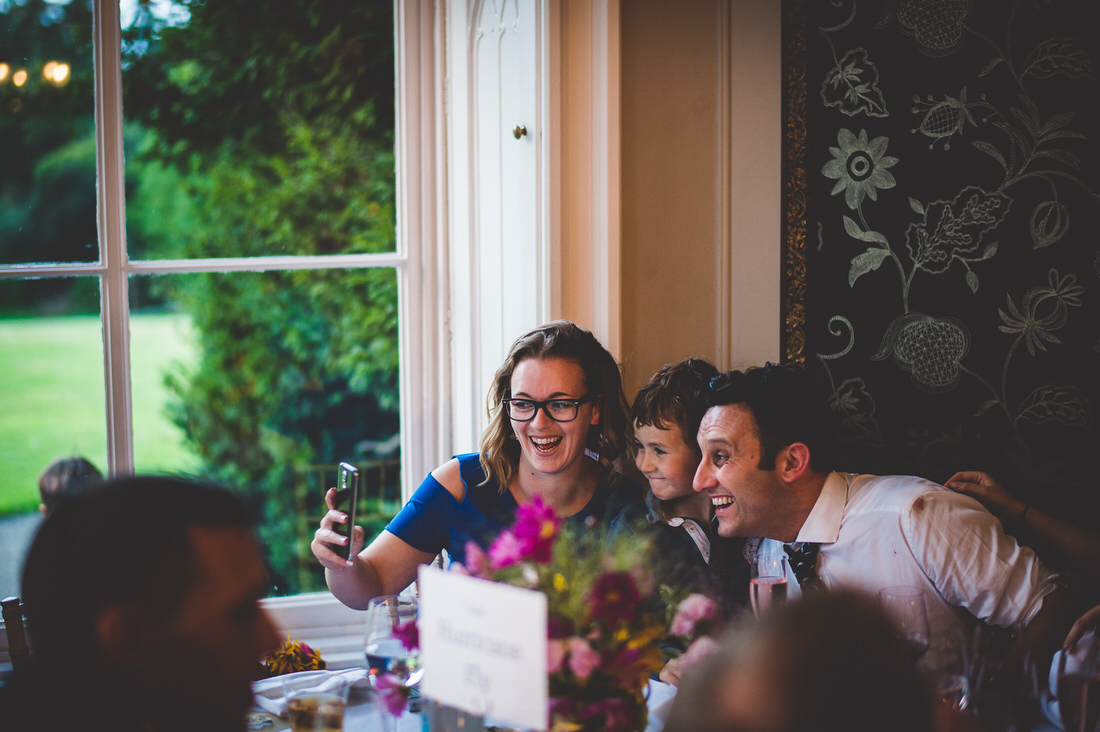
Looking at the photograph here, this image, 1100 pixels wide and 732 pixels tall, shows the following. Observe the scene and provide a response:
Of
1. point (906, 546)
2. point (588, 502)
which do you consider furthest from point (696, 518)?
point (906, 546)

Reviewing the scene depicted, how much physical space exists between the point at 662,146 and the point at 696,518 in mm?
912

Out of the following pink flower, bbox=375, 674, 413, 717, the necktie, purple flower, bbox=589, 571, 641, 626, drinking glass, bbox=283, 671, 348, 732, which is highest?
purple flower, bbox=589, 571, 641, 626

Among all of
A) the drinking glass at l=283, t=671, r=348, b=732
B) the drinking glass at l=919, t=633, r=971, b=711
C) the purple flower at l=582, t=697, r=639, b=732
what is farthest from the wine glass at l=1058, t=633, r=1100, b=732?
the drinking glass at l=283, t=671, r=348, b=732

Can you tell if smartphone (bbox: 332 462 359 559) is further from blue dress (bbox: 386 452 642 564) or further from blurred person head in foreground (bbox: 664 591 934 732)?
blurred person head in foreground (bbox: 664 591 934 732)

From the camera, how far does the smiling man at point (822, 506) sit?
1.60 m

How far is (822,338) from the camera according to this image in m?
2.04

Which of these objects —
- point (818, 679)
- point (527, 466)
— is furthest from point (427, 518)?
point (818, 679)

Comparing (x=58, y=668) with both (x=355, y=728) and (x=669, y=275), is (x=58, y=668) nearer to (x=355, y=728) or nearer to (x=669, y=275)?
(x=355, y=728)

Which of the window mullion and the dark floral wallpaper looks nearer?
the dark floral wallpaper

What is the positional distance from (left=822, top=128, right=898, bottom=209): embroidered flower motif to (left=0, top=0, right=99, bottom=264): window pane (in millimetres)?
1934

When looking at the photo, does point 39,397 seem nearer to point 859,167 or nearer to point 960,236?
point 859,167

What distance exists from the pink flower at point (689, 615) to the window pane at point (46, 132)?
6.58ft

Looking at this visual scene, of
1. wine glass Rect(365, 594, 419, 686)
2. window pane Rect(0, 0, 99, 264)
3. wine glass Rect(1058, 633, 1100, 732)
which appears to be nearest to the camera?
wine glass Rect(1058, 633, 1100, 732)

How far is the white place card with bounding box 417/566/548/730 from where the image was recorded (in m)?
0.90
